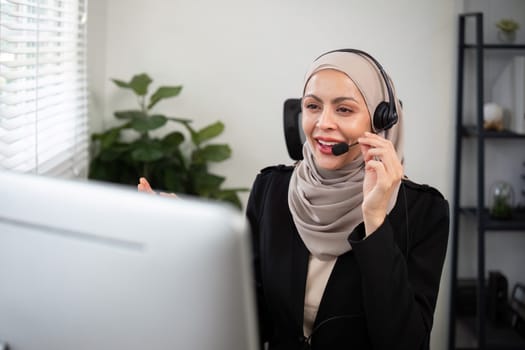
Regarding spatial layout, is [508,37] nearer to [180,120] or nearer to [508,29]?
[508,29]

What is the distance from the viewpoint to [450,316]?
340 centimetres

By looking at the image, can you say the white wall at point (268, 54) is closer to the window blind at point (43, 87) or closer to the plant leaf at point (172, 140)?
the plant leaf at point (172, 140)

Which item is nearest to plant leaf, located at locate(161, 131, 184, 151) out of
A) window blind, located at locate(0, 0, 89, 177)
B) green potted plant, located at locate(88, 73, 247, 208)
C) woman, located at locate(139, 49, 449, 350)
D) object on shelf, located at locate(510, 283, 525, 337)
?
green potted plant, located at locate(88, 73, 247, 208)

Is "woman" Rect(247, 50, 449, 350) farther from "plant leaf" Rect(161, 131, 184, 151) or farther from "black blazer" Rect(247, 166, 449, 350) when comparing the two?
"plant leaf" Rect(161, 131, 184, 151)

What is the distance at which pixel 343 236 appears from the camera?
4.76ft

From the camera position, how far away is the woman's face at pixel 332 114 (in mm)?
1424

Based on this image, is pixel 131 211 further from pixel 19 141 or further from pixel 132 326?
pixel 19 141

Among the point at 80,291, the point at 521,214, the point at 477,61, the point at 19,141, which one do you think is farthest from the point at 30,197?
the point at 521,214

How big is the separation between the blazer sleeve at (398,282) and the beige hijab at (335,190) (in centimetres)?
11

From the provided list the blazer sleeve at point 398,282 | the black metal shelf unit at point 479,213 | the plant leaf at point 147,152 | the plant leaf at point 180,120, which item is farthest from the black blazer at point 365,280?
the black metal shelf unit at point 479,213

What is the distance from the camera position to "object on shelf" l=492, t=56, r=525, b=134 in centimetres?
321

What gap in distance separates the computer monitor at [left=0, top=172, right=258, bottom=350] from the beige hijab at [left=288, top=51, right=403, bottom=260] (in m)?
0.80

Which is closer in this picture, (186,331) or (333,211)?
(186,331)

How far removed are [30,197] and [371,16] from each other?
2883 millimetres
